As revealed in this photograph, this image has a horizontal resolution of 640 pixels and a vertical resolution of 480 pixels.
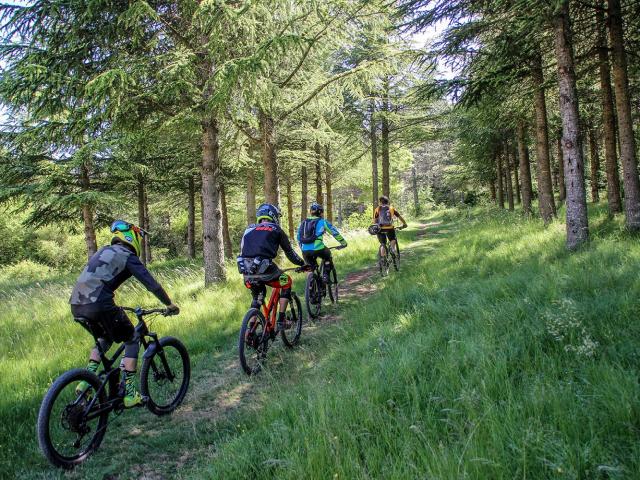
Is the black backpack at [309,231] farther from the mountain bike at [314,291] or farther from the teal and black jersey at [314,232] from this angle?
the mountain bike at [314,291]

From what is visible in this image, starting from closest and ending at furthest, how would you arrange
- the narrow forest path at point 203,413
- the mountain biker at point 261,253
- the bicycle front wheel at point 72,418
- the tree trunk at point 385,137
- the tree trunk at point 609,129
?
the bicycle front wheel at point 72,418 < the narrow forest path at point 203,413 < the mountain biker at point 261,253 < the tree trunk at point 609,129 < the tree trunk at point 385,137

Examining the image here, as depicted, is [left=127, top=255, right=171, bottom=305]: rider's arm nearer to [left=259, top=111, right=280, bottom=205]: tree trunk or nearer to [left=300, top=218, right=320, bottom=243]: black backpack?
[left=300, top=218, right=320, bottom=243]: black backpack

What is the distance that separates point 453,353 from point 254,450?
2107 millimetres

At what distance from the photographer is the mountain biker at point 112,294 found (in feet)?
12.3

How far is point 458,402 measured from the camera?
303 cm

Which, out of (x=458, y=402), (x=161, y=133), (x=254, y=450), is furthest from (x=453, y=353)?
(x=161, y=133)

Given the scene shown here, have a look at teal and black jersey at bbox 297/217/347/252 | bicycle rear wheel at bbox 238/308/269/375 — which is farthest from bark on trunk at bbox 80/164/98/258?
bicycle rear wheel at bbox 238/308/269/375

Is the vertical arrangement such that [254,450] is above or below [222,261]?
below

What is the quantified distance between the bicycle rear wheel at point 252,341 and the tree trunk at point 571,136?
641 centimetres

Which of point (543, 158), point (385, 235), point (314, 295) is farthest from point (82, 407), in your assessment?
point (543, 158)

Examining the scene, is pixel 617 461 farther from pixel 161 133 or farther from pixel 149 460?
pixel 161 133

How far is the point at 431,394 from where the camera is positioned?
3.23 m

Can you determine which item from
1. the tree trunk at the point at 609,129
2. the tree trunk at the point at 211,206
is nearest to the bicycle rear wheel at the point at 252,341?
the tree trunk at the point at 211,206

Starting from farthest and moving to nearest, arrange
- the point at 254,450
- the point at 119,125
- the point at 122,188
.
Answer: the point at 122,188, the point at 119,125, the point at 254,450
